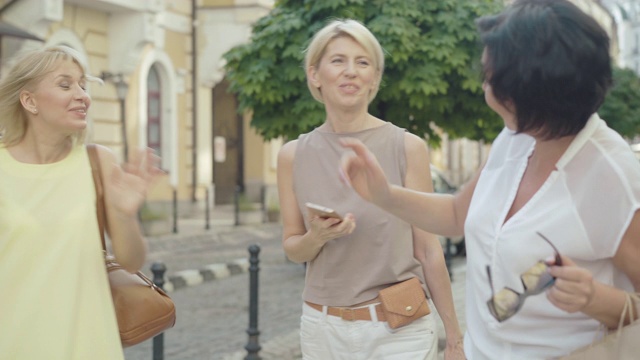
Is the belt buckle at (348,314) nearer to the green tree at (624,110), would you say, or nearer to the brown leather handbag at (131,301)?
the brown leather handbag at (131,301)

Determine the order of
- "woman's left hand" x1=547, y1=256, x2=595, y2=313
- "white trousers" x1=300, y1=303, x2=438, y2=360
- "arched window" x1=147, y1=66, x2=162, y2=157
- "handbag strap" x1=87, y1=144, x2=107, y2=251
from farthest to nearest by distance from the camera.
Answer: "arched window" x1=147, y1=66, x2=162, y2=157 → "white trousers" x1=300, y1=303, x2=438, y2=360 → "handbag strap" x1=87, y1=144, x2=107, y2=251 → "woman's left hand" x1=547, y1=256, x2=595, y2=313

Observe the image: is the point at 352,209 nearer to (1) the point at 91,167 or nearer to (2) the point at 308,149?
(2) the point at 308,149

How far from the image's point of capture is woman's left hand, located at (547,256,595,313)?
186cm

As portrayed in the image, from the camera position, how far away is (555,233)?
200 centimetres

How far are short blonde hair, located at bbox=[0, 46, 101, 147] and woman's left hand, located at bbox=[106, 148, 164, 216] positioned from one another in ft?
0.87

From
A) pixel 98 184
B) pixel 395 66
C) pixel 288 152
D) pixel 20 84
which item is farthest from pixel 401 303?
pixel 395 66

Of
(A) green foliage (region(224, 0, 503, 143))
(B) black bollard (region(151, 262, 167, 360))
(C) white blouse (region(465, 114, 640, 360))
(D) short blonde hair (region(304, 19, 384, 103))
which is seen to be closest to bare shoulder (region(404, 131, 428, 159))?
(D) short blonde hair (region(304, 19, 384, 103))

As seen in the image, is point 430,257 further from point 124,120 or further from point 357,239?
point 124,120

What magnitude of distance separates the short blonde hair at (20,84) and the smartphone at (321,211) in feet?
2.48

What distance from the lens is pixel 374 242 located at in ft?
10.2

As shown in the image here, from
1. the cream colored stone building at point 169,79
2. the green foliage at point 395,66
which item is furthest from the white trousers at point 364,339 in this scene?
the cream colored stone building at point 169,79

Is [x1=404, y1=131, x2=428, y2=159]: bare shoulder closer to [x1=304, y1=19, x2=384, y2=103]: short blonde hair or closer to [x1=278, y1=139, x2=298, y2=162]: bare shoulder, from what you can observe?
[x1=304, y1=19, x2=384, y2=103]: short blonde hair

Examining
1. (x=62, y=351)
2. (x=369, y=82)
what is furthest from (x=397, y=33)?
(x=62, y=351)

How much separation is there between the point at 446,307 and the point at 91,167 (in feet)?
4.17
